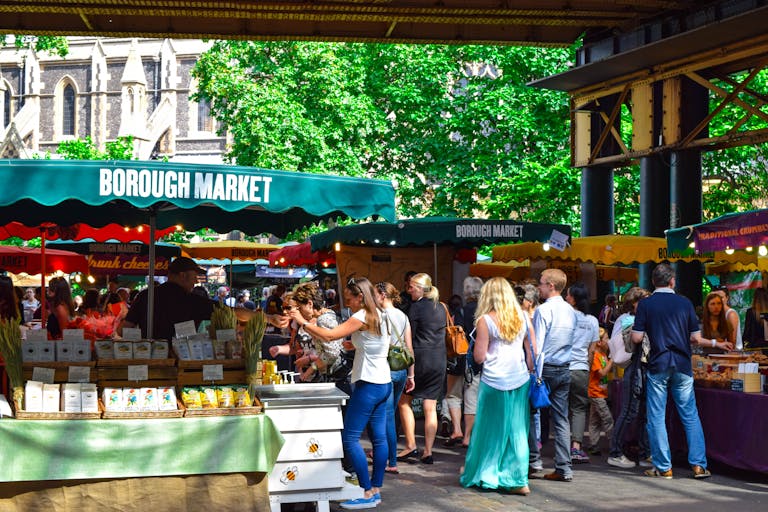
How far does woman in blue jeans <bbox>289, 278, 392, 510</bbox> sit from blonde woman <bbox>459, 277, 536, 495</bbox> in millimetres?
983

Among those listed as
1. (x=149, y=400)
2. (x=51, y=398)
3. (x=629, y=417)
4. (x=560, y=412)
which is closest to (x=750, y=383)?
(x=629, y=417)

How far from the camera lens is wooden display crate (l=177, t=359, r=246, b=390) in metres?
7.14

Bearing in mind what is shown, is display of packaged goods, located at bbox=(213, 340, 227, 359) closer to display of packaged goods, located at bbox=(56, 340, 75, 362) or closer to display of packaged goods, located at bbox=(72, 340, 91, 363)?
display of packaged goods, located at bbox=(72, 340, 91, 363)

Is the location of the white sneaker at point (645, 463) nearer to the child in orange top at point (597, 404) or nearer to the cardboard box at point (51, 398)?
the child in orange top at point (597, 404)

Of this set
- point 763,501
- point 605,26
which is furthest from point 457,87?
point 763,501

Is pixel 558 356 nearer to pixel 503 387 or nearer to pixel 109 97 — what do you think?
pixel 503 387

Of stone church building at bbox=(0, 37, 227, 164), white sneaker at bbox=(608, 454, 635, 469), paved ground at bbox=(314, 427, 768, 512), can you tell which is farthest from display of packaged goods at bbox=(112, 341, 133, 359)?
stone church building at bbox=(0, 37, 227, 164)

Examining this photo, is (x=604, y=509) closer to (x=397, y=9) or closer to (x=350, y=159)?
(x=397, y=9)

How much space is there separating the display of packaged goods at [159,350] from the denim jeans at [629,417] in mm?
4843

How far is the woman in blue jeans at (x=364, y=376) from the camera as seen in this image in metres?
8.04

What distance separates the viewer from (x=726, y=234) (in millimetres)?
10883

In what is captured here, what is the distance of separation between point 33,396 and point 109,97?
63783 mm

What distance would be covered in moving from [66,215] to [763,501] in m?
6.86

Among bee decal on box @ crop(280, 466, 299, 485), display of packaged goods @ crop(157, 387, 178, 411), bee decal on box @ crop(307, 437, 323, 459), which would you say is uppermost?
display of packaged goods @ crop(157, 387, 178, 411)
